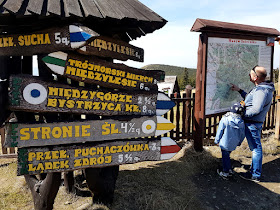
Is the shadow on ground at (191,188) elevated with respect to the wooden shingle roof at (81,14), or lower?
lower

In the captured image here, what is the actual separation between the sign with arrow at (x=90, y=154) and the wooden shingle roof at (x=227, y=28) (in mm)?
2673

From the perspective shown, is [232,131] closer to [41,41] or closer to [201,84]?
[201,84]

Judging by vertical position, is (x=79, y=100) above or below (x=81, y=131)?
above

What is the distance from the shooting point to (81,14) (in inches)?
89.8

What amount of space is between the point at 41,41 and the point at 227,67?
13.4ft

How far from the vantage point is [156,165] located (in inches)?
186

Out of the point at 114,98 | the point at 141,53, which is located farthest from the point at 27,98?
the point at 141,53

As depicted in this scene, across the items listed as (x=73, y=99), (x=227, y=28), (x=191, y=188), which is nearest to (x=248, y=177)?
(x=191, y=188)

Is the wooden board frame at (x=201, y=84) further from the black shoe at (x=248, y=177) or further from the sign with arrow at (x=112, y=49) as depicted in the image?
the sign with arrow at (x=112, y=49)

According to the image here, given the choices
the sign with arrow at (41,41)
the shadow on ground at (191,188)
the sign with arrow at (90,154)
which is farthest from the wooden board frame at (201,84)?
the sign with arrow at (41,41)

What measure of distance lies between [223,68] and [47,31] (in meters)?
3.90

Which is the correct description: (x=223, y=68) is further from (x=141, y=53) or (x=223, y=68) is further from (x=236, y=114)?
(x=141, y=53)

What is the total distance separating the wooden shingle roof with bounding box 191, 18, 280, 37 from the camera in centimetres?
457

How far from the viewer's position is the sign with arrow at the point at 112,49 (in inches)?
102
